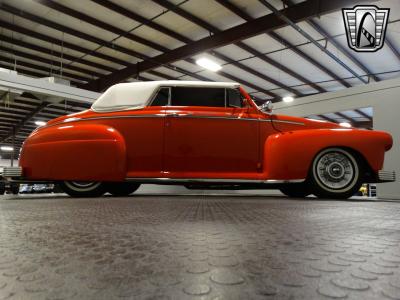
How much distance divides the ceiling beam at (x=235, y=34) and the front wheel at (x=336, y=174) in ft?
13.0

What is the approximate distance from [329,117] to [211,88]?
44.2 ft

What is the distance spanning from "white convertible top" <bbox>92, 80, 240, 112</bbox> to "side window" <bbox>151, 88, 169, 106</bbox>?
0.06 m

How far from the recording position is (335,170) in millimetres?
3469

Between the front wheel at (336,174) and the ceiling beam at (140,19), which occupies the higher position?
the ceiling beam at (140,19)

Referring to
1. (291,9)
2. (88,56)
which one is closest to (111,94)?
(291,9)

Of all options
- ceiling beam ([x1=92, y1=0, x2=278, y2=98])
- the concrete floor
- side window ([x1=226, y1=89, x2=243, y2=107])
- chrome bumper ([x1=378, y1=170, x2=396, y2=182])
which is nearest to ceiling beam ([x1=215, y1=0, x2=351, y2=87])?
ceiling beam ([x1=92, y1=0, x2=278, y2=98])

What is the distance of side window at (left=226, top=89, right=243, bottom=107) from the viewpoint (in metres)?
3.72

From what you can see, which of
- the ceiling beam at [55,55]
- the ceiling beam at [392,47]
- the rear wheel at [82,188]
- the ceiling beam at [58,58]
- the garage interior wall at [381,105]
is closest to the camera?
the rear wheel at [82,188]

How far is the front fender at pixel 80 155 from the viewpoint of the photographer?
3.36m

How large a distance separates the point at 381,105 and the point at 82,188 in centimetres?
590

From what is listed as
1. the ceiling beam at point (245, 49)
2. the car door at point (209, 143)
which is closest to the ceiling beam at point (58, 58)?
the ceiling beam at point (245, 49)

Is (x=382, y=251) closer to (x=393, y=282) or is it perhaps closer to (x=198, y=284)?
(x=393, y=282)

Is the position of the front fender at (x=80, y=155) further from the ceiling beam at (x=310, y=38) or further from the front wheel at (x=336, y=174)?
the ceiling beam at (x=310, y=38)

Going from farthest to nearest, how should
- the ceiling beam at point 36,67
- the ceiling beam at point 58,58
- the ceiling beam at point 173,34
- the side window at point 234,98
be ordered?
1. the ceiling beam at point 36,67
2. the ceiling beam at point 58,58
3. the ceiling beam at point 173,34
4. the side window at point 234,98
